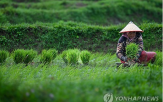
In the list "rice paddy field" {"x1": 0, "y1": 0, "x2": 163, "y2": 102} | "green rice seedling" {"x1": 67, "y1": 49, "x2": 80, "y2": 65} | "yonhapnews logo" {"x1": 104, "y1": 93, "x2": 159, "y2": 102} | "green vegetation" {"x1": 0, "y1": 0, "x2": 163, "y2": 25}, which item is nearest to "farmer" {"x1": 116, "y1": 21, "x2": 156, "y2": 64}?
"rice paddy field" {"x1": 0, "y1": 0, "x2": 163, "y2": 102}

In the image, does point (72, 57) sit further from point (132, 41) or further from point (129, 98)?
point (129, 98)

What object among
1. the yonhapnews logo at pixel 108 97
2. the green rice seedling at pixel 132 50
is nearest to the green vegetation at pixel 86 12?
the green rice seedling at pixel 132 50

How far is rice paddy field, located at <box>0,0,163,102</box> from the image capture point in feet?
8.09

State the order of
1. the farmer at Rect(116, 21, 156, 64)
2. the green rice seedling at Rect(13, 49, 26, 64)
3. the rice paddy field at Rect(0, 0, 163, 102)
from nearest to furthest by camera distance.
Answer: the rice paddy field at Rect(0, 0, 163, 102)
the farmer at Rect(116, 21, 156, 64)
the green rice seedling at Rect(13, 49, 26, 64)

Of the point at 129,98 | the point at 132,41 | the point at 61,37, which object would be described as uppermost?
the point at 132,41

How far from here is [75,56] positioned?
5.11 metres

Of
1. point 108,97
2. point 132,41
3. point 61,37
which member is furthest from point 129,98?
point 61,37

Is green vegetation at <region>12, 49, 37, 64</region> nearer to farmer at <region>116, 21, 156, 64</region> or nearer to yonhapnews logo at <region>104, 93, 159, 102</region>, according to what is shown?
farmer at <region>116, 21, 156, 64</region>

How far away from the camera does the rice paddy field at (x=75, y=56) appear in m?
2.46

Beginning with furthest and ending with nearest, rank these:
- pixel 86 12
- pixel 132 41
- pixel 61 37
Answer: pixel 86 12 → pixel 61 37 → pixel 132 41

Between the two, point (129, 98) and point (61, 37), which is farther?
point (61, 37)

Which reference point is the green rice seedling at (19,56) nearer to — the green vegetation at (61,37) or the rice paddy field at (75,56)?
the rice paddy field at (75,56)

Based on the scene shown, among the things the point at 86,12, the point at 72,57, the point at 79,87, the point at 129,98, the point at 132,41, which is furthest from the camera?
the point at 86,12

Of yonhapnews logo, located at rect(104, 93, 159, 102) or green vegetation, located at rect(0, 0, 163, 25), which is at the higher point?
green vegetation, located at rect(0, 0, 163, 25)
